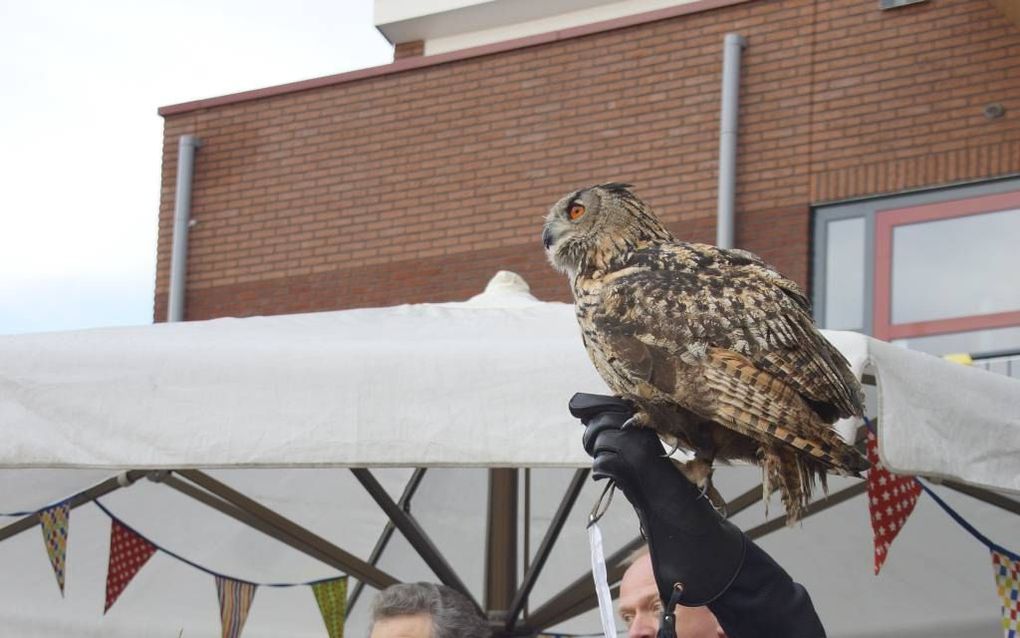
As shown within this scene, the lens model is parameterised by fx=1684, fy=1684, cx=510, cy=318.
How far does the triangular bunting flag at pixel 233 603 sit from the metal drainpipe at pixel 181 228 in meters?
7.49

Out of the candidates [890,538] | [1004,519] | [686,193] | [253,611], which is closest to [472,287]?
[686,193]

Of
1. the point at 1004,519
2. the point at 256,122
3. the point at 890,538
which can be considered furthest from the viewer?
the point at 256,122

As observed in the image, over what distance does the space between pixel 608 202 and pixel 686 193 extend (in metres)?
8.88

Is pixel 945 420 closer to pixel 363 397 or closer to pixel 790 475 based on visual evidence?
pixel 363 397

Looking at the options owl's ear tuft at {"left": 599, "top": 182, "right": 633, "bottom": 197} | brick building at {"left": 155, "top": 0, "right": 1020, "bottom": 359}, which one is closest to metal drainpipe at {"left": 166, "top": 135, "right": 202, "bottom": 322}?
brick building at {"left": 155, "top": 0, "right": 1020, "bottom": 359}

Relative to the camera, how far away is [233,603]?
21.0ft

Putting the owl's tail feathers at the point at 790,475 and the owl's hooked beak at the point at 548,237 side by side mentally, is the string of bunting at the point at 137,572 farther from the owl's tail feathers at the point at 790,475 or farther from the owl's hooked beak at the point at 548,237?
the owl's tail feathers at the point at 790,475

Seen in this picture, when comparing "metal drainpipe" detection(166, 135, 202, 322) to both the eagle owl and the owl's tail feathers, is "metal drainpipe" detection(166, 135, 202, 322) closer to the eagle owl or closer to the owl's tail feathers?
the eagle owl

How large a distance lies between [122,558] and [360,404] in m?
2.40

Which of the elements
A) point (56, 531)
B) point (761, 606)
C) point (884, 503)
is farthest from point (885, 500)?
point (56, 531)

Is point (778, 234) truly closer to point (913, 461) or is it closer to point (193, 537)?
point (193, 537)

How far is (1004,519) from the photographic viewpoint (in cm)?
586

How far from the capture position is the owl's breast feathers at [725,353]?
242 cm

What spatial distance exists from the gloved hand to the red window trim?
8.34 meters
